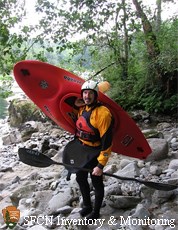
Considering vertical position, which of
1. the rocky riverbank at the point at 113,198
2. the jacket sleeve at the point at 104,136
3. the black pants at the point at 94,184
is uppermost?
the jacket sleeve at the point at 104,136

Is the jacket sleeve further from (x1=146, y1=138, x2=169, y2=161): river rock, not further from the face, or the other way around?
(x1=146, y1=138, x2=169, y2=161): river rock

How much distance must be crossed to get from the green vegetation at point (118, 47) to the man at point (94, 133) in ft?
6.95

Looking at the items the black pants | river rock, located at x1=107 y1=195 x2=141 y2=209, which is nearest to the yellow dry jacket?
the black pants

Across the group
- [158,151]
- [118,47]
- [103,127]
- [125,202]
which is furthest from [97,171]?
[118,47]

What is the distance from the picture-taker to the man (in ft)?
8.87

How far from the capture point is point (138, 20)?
7.06 meters

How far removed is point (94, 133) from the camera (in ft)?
9.26

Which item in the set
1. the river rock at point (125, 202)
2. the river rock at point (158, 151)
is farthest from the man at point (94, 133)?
the river rock at point (158, 151)

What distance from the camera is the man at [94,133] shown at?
2.70 metres

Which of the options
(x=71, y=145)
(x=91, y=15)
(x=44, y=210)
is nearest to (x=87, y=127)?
(x=71, y=145)

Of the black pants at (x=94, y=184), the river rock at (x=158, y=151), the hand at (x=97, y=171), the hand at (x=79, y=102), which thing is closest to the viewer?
the hand at (x=97, y=171)

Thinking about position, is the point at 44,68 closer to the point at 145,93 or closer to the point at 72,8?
the point at 72,8

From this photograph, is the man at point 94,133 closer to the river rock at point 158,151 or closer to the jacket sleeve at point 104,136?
the jacket sleeve at point 104,136

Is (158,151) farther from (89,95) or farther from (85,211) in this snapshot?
(89,95)
